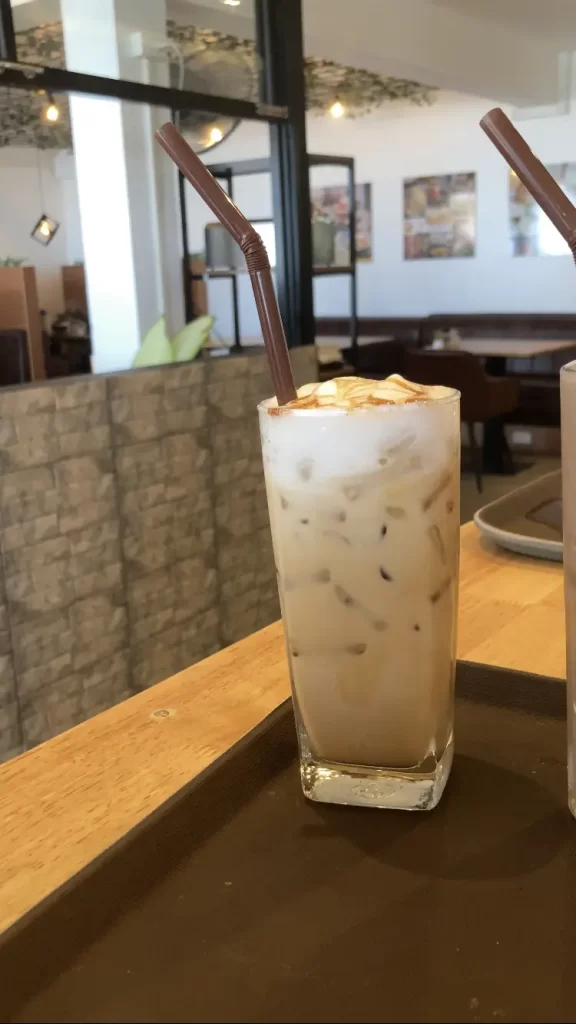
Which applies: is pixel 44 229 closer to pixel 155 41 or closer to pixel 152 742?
pixel 155 41

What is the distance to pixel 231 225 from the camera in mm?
562

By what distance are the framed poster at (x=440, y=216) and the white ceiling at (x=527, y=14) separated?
150 centimetres

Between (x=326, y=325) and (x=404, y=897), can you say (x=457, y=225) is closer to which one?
(x=326, y=325)

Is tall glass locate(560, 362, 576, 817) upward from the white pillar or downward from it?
downward

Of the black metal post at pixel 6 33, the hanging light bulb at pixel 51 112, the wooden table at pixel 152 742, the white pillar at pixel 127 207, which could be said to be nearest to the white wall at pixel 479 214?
the white pillar at pixel 127 207

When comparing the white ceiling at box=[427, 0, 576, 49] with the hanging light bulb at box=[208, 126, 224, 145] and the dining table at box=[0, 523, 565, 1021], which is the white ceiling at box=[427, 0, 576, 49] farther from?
the dining table at box=[0, 523, 565, 1021]

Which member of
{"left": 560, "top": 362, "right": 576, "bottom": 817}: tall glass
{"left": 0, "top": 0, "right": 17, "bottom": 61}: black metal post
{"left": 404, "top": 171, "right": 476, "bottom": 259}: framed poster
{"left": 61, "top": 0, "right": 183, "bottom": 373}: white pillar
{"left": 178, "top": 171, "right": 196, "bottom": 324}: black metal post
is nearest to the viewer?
{"left": 560, "top": 362, "right": 576, "bottom": 817}: tall glass

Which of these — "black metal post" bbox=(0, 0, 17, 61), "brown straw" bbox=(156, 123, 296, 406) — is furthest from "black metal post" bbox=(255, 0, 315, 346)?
"brown straw" bbox=(156, 123, 296, 406)

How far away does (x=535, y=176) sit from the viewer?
1.71 ft

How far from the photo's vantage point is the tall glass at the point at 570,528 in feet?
1.67

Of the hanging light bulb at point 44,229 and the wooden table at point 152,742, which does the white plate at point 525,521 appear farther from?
the hanging light bulb at point 44,229

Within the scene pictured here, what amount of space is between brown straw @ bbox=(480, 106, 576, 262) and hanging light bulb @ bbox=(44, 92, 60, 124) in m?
1.85

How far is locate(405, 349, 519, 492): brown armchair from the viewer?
16.6ft

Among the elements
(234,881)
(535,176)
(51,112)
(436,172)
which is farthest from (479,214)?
(234,881)
